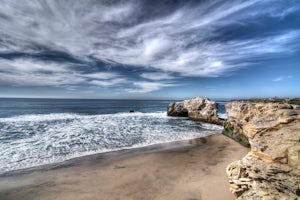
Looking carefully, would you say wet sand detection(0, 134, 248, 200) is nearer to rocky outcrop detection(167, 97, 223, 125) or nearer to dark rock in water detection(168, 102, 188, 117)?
rocky outcrop detection(167, 97, 223, 125)

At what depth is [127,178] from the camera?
7891mm

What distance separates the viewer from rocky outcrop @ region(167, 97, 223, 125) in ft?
92.4

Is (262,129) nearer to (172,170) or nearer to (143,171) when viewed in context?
(172,170)

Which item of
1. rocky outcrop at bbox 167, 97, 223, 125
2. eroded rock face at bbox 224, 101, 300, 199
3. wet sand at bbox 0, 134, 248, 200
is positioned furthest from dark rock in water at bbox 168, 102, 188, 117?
eroded rock face at bbox 224, 101, 300, 199

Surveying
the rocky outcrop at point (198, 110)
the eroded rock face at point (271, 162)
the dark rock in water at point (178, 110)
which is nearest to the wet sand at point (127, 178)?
the eroded rock face at point (271, 162)

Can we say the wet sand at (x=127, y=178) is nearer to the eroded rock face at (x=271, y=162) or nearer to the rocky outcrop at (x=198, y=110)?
the eroded rock face at (x=271, y=162)

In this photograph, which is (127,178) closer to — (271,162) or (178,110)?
(271,162)

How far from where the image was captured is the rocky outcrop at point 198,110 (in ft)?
92.4

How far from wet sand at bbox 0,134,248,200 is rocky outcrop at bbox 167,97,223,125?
57.0 ft

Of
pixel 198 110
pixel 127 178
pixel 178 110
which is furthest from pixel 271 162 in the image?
pixel 178 110

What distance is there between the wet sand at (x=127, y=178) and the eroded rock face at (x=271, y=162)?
145 cm

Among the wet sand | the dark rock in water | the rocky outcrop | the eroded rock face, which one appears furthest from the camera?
the dark rock in water

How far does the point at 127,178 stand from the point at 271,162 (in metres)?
6.03

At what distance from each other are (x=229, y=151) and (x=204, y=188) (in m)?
6.54
